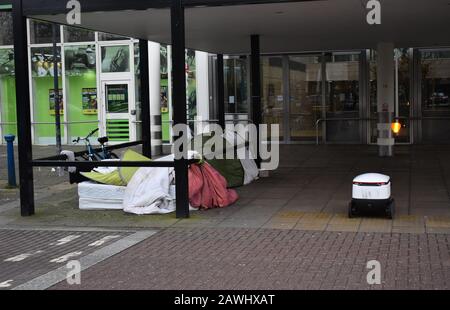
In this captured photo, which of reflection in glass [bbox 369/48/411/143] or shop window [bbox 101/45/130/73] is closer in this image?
reflection in glass [bbox 369/48/411/143]

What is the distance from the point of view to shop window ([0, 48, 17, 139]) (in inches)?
940

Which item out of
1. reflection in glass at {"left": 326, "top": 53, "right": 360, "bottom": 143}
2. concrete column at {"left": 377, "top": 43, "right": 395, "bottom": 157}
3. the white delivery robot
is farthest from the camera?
reflection in glass at {"left": 326, "top": 53, "right": 360, "bottom": 143}

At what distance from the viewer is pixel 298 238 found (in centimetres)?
765

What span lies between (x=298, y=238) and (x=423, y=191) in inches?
160

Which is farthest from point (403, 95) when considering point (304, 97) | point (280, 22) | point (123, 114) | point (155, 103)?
point (280, 22)

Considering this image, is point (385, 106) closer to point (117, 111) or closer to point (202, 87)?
point (202, 87)

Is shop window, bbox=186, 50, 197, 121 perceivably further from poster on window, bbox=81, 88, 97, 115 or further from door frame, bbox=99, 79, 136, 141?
poster on window, bbox=81, 88, 97, 115

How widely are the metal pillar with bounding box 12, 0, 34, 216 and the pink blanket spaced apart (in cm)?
250

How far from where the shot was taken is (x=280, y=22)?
10.9m

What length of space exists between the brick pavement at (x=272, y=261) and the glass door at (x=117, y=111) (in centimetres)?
1454

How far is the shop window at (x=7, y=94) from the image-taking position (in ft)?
78.3

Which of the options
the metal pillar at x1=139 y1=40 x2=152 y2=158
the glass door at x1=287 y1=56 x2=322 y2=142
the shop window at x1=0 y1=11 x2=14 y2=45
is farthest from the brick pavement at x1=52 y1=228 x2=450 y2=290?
the shop window at x1=0 y1=11 x2=14 y2=45

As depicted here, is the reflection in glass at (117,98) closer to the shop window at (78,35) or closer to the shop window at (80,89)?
the shop window at (80,89)
